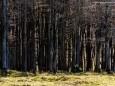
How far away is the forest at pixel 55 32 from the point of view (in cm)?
4169

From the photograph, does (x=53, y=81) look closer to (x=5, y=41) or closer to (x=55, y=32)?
(x=5, y=41)

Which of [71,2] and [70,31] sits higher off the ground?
[71,2]

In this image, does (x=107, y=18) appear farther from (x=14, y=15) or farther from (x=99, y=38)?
(x=14, y=15)

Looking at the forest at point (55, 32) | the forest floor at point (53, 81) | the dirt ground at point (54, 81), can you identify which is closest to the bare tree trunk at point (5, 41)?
the forest at point (55, 32)

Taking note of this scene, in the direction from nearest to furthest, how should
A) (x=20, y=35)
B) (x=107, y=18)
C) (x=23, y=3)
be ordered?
(x=23, y=3) < (x=107, y=18) < (x=20, y=35)

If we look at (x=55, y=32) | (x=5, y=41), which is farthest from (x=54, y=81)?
(x=55, y=32)

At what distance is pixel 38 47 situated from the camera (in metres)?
52.0

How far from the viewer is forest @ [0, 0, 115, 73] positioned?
41.7 meters

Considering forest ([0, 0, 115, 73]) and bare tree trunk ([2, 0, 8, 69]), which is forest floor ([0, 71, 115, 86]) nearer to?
bare tree trunk ([2, 0, 8, 69])

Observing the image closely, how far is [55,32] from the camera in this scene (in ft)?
146

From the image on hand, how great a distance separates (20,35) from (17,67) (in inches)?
172

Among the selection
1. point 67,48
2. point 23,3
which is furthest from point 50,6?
point 67,48

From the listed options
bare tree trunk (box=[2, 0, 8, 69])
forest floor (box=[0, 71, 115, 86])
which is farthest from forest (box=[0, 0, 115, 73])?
forest floor (box=[0, 71, 115, 86])

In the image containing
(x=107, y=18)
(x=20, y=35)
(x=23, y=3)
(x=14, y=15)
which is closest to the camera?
(x=23, y=3)
